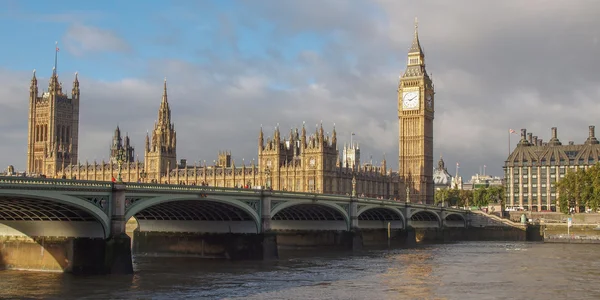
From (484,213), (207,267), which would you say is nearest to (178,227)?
(207,267)

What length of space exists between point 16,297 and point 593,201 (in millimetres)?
95193

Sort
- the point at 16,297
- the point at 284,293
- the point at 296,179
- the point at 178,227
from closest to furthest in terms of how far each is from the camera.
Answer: the point at 16,297
the point at 284,293
the point at 178,227
the point at 296,179

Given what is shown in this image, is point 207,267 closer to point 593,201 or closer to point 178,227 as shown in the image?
point 178,227

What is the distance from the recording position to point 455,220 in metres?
124

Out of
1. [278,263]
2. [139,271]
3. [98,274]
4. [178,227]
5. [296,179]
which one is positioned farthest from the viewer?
[296,179]

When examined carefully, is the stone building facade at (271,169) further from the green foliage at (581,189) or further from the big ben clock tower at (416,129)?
the green foliage at (581,189)

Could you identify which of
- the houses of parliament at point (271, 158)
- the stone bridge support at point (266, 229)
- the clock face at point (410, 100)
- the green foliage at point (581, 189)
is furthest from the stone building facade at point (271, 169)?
the stone bridge support at point (266, 229)

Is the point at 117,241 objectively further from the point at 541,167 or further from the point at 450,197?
the point at 450,197

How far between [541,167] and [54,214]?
→ 13176 centimetres

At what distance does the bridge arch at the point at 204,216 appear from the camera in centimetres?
6025

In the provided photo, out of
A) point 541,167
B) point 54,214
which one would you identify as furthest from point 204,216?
point 541,167

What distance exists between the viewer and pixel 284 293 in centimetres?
4394

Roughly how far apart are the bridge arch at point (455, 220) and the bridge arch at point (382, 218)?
22250mm

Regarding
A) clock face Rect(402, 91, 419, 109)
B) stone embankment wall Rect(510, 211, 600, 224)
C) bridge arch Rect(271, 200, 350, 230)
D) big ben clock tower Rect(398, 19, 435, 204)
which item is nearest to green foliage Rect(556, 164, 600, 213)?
stone embankment wall Rect(510, 211, 600, 224)
